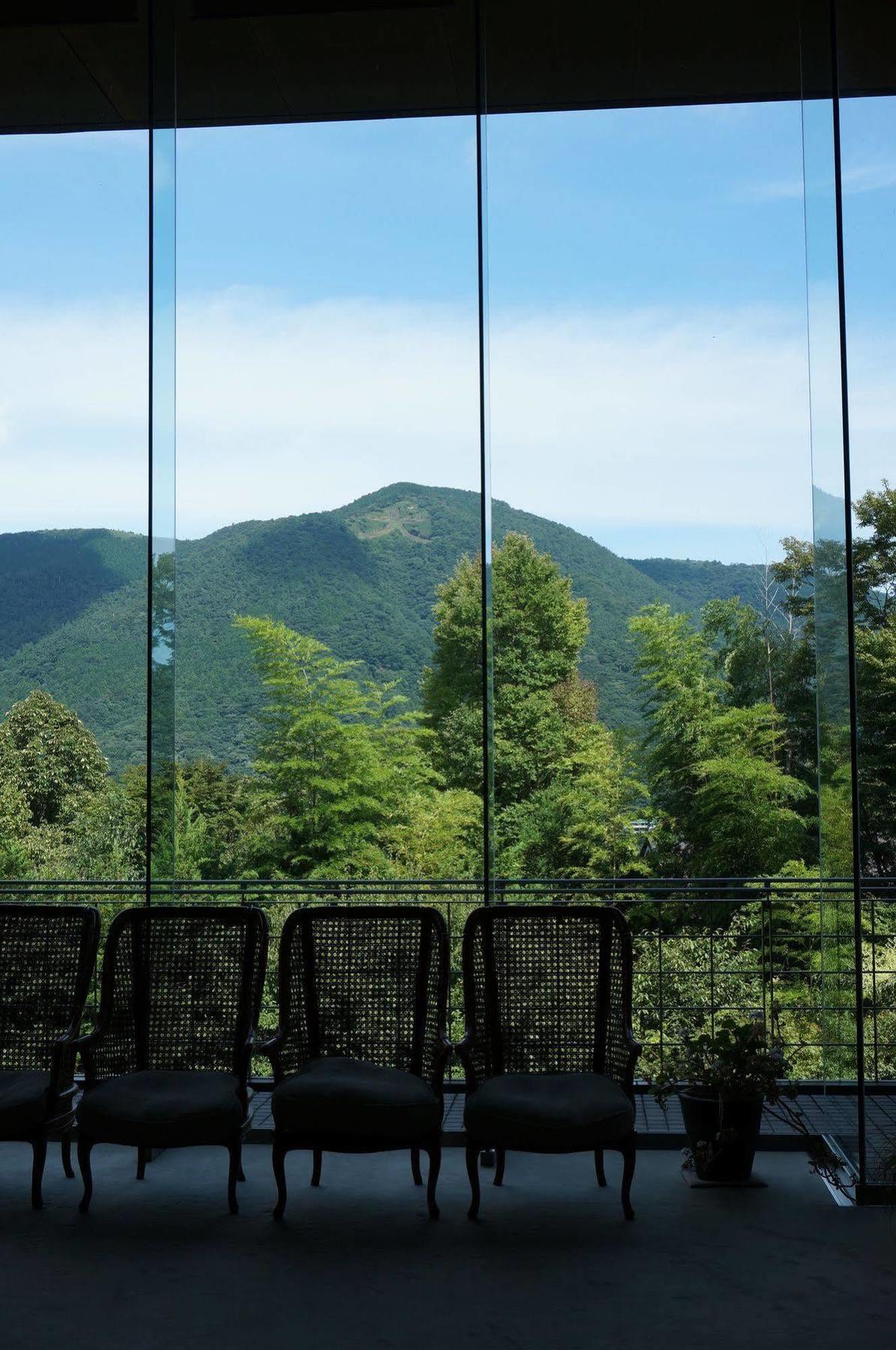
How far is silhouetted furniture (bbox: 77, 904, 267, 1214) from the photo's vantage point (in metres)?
3.64

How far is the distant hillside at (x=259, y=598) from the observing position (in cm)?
878

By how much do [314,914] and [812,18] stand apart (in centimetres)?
326

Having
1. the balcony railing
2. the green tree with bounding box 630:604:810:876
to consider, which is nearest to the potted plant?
the balcony railing

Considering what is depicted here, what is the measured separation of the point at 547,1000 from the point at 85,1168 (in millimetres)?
1480

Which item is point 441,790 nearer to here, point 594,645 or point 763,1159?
point 594,645

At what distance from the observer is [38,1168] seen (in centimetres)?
344

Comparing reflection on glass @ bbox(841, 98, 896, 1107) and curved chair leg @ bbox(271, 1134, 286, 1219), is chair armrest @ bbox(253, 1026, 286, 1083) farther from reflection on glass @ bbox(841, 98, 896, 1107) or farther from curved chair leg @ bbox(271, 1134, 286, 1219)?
reflection on glass @ bbox(841, 98, 896, 1107)

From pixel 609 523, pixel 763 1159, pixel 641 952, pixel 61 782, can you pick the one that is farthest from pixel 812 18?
pixel 61 782

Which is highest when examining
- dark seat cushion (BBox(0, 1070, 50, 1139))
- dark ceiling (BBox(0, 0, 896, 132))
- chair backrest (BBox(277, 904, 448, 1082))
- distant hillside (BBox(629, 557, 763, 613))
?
dark ceiling (BBox(0, 0, 896, 132))

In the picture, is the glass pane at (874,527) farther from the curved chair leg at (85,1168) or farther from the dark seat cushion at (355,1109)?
the curved chair leg at (85,1168)

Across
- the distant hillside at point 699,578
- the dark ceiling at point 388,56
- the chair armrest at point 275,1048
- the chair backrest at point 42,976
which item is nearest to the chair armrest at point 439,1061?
the chair armrest at point 275,1048

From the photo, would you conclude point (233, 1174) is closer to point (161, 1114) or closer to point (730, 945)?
point (161, 1114)

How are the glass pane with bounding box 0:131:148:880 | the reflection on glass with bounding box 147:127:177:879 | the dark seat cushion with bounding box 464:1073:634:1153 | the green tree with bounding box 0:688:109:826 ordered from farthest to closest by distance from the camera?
the green tree with bounding box 0:688:109:826 → the glass pane with bounding box 0:131:148:880 → the reflection on glass with bounding box 147:127:177:879 → the dark seat cushion with bounding box 464:1073:634:1153

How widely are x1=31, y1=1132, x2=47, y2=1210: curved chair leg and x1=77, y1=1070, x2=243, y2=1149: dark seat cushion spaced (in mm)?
151
